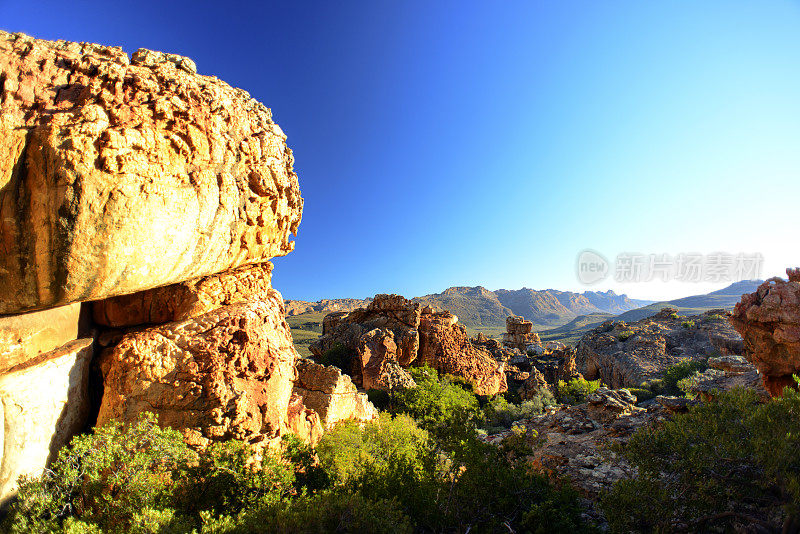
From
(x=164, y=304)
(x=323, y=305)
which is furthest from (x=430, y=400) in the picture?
(x=323, y=305)

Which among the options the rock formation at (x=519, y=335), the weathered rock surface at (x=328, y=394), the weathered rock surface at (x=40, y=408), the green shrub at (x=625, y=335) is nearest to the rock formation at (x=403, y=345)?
the weathered rock surface at (x=328, y=394)

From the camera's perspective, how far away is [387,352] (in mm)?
22625

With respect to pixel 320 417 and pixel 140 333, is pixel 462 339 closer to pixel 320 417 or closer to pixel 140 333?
pixel 320 417

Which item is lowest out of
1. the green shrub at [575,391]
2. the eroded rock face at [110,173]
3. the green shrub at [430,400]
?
the green shrub at [575,391]

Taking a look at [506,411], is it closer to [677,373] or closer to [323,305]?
[677,373]

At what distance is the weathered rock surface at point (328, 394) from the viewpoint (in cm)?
1137

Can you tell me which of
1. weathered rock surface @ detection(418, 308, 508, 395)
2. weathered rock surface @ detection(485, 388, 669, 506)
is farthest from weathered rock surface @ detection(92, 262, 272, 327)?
weathered rock surface @ detection(418, 308, 508, 395)

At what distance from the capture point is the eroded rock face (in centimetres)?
538

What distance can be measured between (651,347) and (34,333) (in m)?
41.4

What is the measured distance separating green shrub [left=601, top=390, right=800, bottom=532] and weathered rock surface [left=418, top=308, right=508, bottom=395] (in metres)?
19.4

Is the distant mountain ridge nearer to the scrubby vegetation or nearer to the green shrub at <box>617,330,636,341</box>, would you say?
the green shrub at <box>617,330,636,341</box>

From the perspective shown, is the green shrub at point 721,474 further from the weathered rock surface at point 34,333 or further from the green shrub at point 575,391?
the green shrub at point 575,391

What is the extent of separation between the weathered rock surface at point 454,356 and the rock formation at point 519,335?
24.8 m

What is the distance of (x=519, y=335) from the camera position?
169 ft
